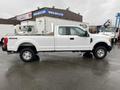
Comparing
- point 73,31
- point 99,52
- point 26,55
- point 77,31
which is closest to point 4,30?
point 26,55

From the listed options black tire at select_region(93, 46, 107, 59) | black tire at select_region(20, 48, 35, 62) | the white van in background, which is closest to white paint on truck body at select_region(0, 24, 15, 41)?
the white van in background

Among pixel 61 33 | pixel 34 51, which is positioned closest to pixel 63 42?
pixel 61 33

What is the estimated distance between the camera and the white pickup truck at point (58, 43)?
879 cm

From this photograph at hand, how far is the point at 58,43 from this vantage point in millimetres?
9094

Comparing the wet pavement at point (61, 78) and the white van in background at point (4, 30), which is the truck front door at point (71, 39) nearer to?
the wet pavement at point (61, 78)

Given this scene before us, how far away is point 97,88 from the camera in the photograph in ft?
16.3

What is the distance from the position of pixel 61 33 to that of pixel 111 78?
4.15 metres

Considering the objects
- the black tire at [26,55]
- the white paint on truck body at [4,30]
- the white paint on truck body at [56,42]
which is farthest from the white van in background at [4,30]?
the black tire at [26,55]

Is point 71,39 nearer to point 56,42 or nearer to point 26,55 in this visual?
point 56,42

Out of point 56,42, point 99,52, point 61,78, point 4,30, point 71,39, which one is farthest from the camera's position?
point 4,30

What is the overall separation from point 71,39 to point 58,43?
761mm

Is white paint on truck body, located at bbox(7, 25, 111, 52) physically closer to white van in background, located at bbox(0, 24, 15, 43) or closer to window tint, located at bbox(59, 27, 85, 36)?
window tint, located at bbox(59, 27, 85, 36)

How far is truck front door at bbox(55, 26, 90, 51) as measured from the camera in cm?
912

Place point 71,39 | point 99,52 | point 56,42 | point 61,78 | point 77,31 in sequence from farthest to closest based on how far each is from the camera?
point 99,52 → point 77,31 → point 71,39 → point 56,42 → point 61,78
